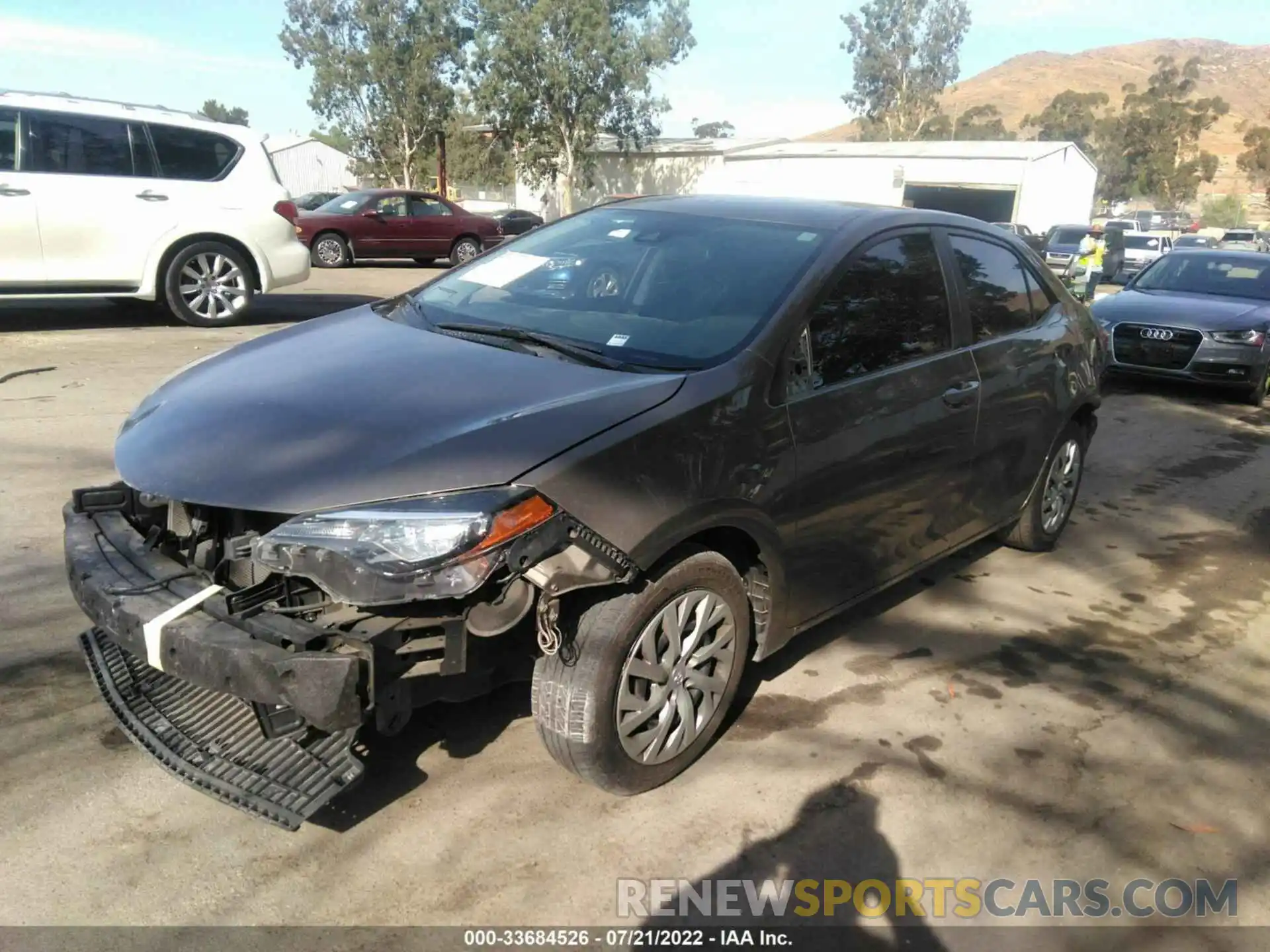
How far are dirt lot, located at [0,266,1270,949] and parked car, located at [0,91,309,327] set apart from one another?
4.78 metres

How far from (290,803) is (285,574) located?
0.56 metres

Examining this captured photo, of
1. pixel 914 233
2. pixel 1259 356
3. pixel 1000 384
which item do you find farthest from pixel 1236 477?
pixel 914 233

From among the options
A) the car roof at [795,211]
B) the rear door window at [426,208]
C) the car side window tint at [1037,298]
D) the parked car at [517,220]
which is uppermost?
the car roof at [795,211]

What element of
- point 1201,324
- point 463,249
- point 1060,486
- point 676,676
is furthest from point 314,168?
point 676,676

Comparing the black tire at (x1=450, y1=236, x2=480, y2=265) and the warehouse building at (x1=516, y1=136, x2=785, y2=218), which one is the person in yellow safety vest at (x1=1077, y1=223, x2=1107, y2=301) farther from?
the warehouse building at (x1=516, y1=136, x2=785, y2=218)

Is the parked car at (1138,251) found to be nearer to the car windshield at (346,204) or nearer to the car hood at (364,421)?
the car windshield at (346,204)

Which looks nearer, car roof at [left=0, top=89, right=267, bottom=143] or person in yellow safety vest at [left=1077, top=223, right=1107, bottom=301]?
car roof at [left=0, top=89, right=267, bottom=143]

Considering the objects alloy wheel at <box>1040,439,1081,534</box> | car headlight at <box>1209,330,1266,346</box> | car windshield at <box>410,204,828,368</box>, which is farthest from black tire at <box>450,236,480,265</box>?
car windshield at <box>410,204,828,368</box>

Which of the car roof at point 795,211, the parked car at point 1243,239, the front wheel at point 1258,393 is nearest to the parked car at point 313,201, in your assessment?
the front wheel at point 1258,393

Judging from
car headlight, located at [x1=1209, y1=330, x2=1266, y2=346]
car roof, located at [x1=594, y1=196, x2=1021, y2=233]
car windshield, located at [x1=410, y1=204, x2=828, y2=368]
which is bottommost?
car headlight, located at [x1=1209, y1=330, x2=1266, y2=346]

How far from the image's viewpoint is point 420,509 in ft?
8.41

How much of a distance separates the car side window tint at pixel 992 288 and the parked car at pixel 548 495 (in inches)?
5.7

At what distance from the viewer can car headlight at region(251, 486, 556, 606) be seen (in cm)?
251

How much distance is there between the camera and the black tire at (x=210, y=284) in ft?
32.0
